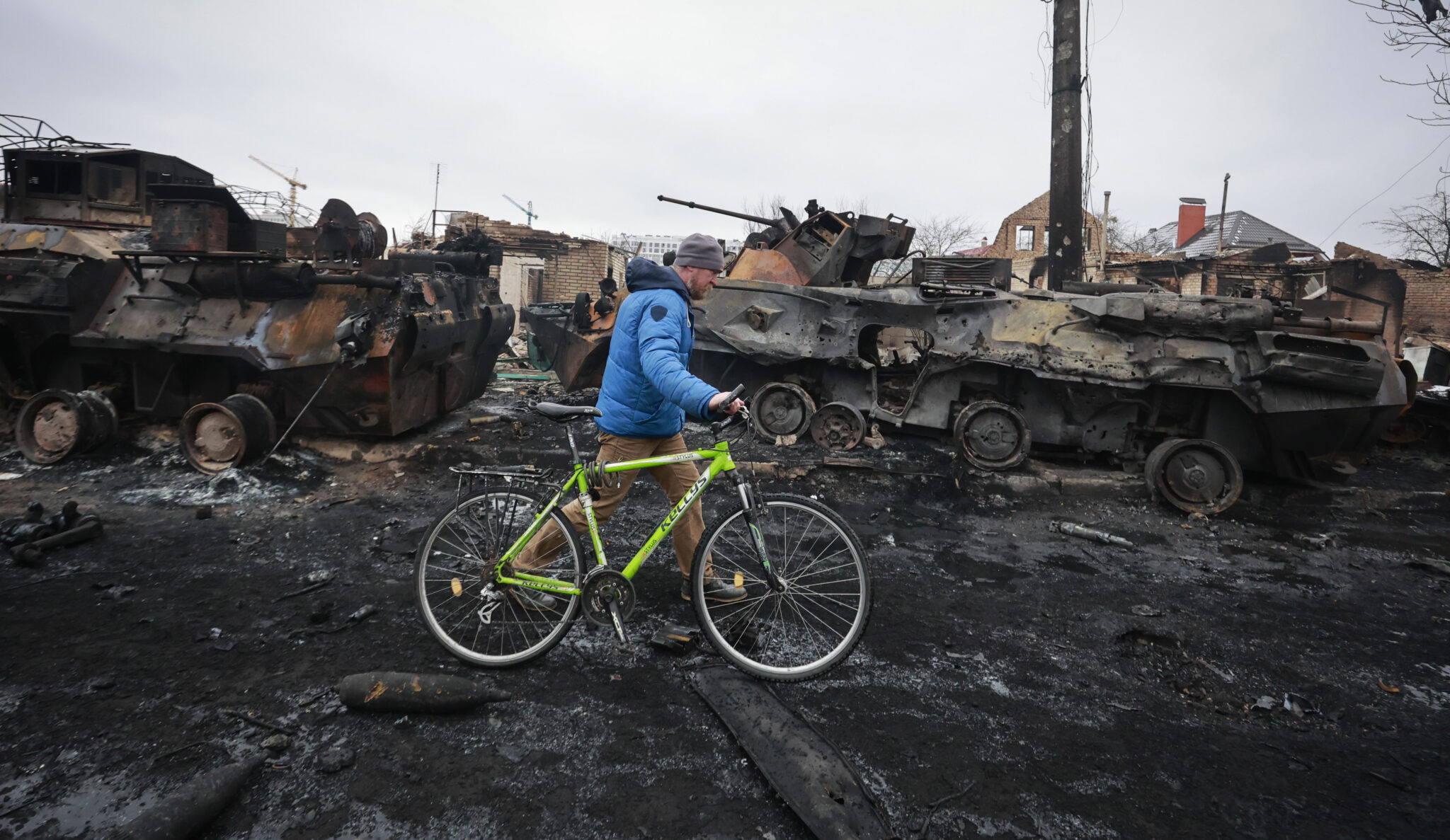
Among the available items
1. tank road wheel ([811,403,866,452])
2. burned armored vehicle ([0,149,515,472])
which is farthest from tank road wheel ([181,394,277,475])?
tank road wheel ([811,403,866,452])

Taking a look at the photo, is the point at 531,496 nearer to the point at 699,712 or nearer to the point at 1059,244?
the point at 699,712

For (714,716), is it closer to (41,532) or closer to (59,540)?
(59,540)

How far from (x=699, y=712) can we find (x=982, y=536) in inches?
134

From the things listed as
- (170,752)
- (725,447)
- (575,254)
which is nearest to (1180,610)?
(725,447)

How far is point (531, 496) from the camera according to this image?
3.21 meters

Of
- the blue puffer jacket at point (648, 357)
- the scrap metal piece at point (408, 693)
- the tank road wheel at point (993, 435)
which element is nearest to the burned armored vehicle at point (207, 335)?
the blue puffer jacket at point (648, 357)

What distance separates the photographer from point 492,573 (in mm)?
3182

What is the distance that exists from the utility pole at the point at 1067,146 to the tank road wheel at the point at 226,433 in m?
9.39

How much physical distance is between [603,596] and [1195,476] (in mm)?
5868

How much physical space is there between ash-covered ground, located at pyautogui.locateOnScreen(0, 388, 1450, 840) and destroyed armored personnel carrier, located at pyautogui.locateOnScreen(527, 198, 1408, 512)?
4.18 ft

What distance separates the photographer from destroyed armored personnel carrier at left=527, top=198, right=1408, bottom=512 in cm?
636

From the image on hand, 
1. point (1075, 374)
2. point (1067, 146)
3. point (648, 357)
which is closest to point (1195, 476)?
point (1075, 374)

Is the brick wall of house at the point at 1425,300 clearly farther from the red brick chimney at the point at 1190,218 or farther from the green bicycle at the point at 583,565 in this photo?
the green bicycle at the point at 583,565

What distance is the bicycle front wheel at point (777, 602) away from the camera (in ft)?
9.95
